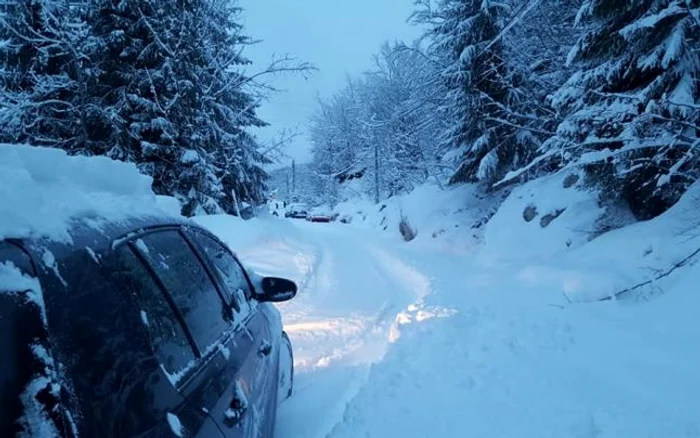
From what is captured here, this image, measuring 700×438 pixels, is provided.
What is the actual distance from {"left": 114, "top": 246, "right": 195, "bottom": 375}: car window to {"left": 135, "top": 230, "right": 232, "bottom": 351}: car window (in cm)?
9

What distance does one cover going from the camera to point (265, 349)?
2.70 metres

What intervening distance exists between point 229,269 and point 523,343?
325cm

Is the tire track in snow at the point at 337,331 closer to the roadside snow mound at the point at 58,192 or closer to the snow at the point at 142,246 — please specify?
the snow at the point at 142,246

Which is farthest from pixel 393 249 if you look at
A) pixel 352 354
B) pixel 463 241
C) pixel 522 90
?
pixel 352 354

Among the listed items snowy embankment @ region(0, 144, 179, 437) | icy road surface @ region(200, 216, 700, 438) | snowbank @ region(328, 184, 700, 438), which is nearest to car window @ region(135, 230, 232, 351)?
snowy embankment @ region(0, 144, 179, 437)

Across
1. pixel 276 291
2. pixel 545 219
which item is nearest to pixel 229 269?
pixel 276 291

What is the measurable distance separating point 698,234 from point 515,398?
327cm

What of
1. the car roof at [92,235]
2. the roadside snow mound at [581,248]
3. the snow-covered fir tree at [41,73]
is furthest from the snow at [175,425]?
the snow-covered fir tree at [41,73]

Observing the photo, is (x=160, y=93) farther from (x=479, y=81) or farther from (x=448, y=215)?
(x=448, y=215)

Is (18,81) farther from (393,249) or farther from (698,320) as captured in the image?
(698,320)

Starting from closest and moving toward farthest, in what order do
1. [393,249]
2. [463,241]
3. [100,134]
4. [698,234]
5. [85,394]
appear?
1. [85,394]
2. [698,234]
3. [100,134]
4. [463,241]
5. [393,249]

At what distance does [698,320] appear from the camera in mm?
3764

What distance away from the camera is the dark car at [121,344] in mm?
1041

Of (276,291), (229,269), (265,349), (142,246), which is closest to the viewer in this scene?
(142,246)
